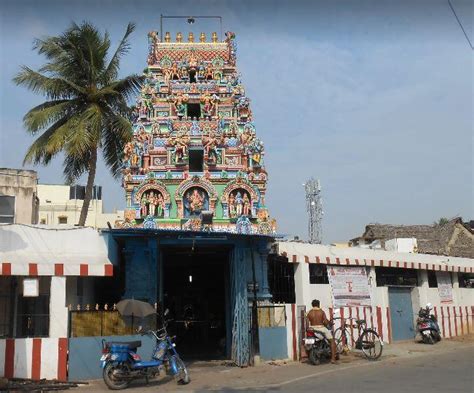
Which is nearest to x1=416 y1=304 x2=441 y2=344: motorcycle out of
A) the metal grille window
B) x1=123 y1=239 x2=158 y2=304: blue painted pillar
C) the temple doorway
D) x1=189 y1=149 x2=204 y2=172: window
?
the temple doorway

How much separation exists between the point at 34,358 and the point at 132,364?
2.28 m

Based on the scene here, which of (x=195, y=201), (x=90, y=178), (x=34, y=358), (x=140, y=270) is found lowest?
(x=34, y=358)

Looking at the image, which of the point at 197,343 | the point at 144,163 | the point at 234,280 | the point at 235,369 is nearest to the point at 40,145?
the point at 144,163

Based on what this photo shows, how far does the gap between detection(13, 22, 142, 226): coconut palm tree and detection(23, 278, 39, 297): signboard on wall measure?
8.49 meters

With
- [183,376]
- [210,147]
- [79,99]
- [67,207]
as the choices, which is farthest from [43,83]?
[67,207]

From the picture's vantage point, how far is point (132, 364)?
10656mm

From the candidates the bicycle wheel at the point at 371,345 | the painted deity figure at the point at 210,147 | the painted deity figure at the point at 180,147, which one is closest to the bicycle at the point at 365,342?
the bicycle wheel at the point at 371,345

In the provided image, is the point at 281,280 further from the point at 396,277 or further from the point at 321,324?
the point at 396,277

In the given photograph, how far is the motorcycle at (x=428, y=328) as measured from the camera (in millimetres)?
17094

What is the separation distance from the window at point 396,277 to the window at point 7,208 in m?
12.9

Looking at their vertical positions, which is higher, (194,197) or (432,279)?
(194,197)

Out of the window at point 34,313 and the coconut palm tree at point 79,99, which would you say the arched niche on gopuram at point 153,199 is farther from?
the window at point 34,313

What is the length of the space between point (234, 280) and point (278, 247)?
105 inches

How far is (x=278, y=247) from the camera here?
15.9 metres
